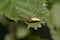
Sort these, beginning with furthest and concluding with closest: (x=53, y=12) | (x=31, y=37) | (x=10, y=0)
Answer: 1. (x=31, y=37)
2. (x=53, y=12)
3. (x=10, y=0)

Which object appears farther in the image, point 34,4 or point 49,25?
point 49,25

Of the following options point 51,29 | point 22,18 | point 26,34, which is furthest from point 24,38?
point 22,18

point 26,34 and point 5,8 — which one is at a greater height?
point 5,8

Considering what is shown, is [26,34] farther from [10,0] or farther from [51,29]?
[10,0]

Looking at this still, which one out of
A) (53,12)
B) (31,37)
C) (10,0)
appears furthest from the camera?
(31,37)

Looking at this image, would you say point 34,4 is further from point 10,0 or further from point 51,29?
point 51,29

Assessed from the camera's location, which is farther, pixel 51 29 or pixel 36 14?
pixel 51 29

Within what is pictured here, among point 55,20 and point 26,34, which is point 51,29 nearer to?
point 55,20

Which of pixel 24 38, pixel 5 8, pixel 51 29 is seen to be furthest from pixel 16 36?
pixel 5 8

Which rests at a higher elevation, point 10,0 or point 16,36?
point 10,0
